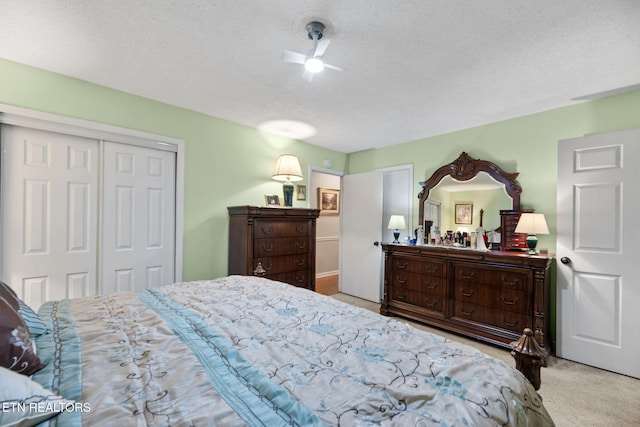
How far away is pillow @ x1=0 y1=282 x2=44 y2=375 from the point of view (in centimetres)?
84

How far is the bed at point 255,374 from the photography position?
2.38 feet

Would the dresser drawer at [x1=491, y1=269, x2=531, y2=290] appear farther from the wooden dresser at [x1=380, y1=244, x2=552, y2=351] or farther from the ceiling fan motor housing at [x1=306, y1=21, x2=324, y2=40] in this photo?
the ceiling fan motor housing at [x1=306, y1=21, x2=324, y2=40]

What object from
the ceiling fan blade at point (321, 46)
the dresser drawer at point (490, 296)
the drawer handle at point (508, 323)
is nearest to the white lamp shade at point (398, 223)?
the dresser drawer at point (490, 296)

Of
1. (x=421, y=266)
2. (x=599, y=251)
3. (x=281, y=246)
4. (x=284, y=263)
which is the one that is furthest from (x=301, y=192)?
(x=599, y=251)

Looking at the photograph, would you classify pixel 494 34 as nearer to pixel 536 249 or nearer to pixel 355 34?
pixel 355 34

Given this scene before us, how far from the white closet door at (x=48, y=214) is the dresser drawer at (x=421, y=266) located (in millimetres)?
3247

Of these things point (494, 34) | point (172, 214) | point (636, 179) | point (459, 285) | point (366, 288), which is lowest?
point (366, 288)

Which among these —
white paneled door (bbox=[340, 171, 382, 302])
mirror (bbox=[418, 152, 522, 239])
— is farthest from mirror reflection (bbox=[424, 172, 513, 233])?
white paneled door (bbox=[340, 171, 382, 302])

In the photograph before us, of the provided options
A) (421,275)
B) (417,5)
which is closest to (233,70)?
(417,5)

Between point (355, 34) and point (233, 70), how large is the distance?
1025 mm

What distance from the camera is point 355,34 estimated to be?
182 cm

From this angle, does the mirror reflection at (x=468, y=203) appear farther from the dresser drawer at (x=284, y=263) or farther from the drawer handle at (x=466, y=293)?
the dresser drawer at (x=284, y=263)

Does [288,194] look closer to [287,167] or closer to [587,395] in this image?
[287,167]

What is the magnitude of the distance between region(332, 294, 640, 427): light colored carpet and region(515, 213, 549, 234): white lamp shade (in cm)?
119
